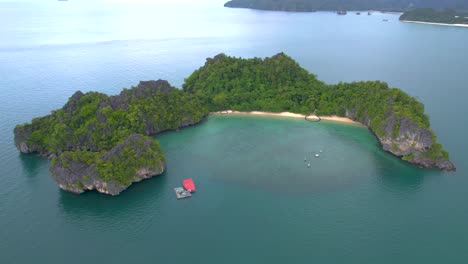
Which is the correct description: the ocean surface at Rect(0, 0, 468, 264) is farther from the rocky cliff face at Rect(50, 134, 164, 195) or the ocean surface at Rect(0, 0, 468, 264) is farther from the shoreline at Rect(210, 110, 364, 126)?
the shoreline at Rect(210, 110, 364, 126)

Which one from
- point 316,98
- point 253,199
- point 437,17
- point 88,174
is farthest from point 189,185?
point 437,17

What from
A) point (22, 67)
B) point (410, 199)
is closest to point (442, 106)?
point (410, 199)

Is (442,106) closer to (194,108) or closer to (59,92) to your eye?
(194,108)

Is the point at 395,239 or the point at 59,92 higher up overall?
the point at 59,92

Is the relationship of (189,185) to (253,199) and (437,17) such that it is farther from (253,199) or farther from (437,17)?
(437,17)

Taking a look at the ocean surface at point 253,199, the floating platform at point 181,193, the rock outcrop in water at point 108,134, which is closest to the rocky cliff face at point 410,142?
→ the ocean surface at point 253,199

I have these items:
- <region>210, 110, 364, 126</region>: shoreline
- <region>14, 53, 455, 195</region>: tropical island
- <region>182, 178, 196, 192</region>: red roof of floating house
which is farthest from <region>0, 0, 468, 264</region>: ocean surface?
<region>210, 110, 364, 126</region>: shoreline

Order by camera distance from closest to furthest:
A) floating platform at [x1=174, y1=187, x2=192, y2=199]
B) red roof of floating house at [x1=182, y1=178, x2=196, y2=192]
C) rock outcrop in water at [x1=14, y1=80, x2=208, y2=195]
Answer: floating platform at [x1=174, y1=187, x2=192, y2=199]
rock outcrop in water at [x1=14, y1=80, x2=208, y2=195]
red roof of floating house at [x1=182, y1=178, x2=196, y2=192]
